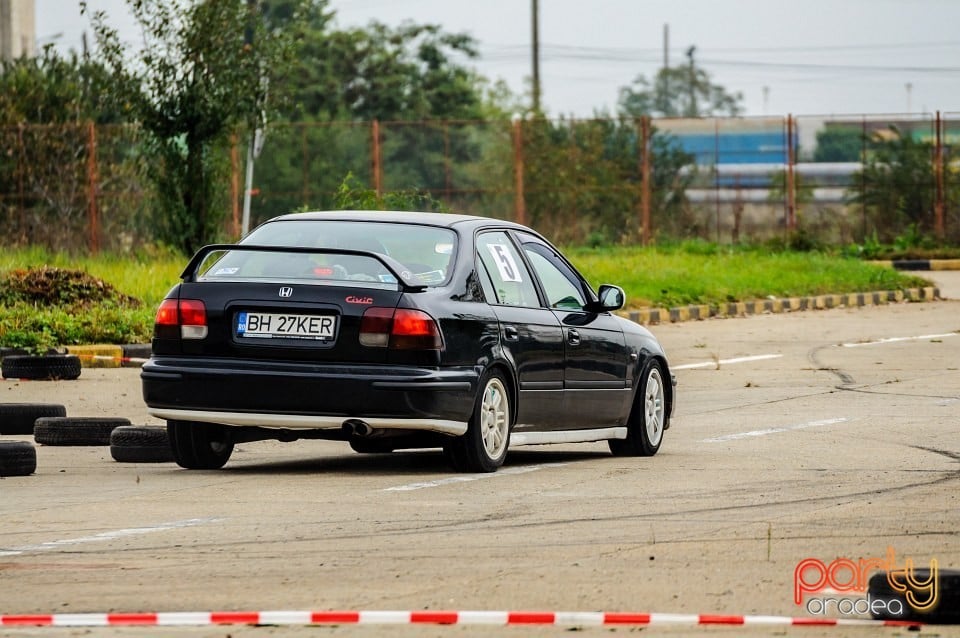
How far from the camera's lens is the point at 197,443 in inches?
418

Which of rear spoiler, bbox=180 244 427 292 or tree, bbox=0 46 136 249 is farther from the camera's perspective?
tree, bbox=0 46 136 249

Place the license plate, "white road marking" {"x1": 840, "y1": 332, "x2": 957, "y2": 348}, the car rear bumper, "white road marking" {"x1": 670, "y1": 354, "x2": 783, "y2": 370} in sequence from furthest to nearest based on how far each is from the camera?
"white road marking" {"x1": 840, "y1": 332, "x2": 957, "y2": 348}
"white road marking" {"x1": 670, "y1": 354, "x2": 783, "y2": 370}
the license plate
the car rear bumper

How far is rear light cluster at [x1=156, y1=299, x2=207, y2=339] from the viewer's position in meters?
10.1

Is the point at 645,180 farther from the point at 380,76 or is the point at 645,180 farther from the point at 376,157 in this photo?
the point at 380,76

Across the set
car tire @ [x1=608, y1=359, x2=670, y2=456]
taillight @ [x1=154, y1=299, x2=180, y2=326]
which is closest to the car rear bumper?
taillight @ [x1=154, y1=299, x2=180, y2=326]

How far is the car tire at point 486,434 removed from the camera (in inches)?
399

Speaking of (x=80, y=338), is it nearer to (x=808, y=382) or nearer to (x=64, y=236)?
(x=808, y=382)

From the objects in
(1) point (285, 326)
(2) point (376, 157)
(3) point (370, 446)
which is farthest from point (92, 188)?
(1) point (285, 326)

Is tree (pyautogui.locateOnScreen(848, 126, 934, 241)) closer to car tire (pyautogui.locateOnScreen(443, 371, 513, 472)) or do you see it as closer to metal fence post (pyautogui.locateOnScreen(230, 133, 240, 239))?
metal fence post (pyautogui.locateOnScreen(230, 133, 240, 239))

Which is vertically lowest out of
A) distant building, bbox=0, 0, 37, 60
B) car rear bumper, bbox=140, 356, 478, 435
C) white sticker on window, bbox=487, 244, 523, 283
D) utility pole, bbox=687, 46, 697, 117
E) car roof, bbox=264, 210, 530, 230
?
car rear bumper, bbox=140, 356, 478, 435

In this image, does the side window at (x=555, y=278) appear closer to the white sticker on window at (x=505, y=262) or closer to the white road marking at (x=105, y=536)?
the white sticker on window at (x=505, y=262)

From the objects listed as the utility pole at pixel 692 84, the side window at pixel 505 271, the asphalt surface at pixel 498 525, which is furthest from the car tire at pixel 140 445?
the utility pole at pixel 692 84

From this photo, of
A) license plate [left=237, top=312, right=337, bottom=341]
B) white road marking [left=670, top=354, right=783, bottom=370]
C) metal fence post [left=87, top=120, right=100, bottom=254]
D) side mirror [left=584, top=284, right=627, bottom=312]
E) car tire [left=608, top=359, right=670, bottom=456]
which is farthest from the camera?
metal fence post [left=87, top=120, right=100, bottom=254]

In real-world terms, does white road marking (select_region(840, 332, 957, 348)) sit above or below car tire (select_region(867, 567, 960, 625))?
above
